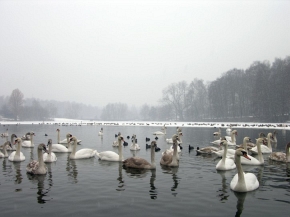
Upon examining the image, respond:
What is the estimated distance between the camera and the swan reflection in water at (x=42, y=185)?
25.2ft

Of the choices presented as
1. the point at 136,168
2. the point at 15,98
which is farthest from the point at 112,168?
the point at 15,98

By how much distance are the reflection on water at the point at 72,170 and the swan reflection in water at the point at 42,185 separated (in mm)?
762

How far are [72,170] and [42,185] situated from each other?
2706 mm

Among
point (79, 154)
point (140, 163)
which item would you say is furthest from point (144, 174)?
point (79, 154)

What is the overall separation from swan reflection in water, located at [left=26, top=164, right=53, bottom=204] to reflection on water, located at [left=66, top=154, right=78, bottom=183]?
76 centimetres

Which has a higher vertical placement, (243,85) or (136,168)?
(243,85)

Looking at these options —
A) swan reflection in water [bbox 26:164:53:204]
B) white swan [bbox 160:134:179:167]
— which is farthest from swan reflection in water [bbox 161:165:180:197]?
swan reflection in water [bbox 26:164:53:204]

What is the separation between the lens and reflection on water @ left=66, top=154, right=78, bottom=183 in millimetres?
→ 10093

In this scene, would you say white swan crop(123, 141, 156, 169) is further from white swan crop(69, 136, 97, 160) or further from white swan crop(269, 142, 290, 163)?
white swan crop(269, 142, 290, 163)

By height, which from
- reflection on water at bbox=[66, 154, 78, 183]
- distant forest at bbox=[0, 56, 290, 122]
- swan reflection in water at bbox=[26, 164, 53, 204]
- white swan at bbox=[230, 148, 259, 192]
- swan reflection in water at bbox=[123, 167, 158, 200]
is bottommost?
swan reflection in water at bbox=[123, 167, 158, 200]

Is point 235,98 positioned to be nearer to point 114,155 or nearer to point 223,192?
point 114,155

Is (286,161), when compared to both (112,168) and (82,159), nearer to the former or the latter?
(112,168)

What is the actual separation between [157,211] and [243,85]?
70.8 meters

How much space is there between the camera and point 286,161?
43.9ft
